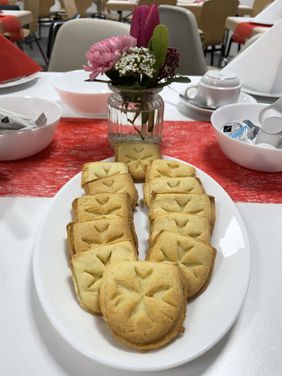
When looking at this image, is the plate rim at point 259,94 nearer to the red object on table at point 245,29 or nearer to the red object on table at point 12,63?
the red object on table at point 12,63

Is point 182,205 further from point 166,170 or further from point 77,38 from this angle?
point 77,38

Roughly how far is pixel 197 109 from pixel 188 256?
64 centimetres

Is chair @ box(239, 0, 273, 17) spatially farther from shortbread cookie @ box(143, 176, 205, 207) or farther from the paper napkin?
shortbread cookie @ box(143, 176, 205, 207)

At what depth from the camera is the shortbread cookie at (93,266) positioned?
0.44m

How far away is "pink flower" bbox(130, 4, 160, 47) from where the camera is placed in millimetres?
777

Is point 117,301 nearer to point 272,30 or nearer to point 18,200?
point 18,200

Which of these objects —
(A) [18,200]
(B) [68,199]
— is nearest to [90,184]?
(B) [68,199]

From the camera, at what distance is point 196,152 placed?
2.90ft

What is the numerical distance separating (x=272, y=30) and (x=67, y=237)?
94 cm

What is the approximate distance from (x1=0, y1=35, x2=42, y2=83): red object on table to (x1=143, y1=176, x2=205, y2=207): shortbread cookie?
71cm

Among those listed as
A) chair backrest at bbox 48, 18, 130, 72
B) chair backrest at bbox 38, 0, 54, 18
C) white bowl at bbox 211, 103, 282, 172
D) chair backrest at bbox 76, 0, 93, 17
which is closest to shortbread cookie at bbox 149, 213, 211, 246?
white bowl at bbox 211, 103, 282, 172

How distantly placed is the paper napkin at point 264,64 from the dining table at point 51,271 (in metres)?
0.28

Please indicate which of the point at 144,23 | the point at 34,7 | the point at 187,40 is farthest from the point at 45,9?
the point at 144,23

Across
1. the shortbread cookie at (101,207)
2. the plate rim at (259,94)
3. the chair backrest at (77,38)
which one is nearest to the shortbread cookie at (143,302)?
the shortbread cookie at (101,207)
